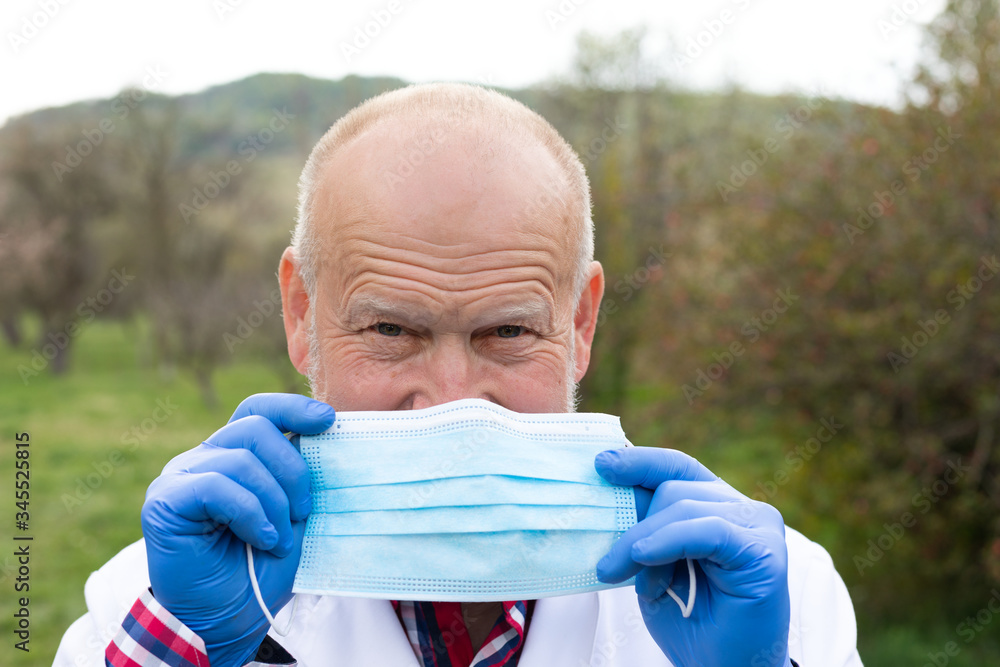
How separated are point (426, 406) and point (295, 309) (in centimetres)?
78

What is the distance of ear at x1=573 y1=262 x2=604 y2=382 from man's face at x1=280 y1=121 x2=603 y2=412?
11.3 inches

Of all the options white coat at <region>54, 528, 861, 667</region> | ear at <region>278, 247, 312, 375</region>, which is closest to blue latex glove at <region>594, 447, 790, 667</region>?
white coat at <region>54, 528, 861, 667</region>

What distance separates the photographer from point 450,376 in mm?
2285

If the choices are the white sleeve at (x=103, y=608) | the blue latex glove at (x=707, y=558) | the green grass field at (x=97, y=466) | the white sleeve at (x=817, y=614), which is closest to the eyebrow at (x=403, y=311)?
the blue latex glove at (x=707, y=558)

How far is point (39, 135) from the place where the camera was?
18.4 metres

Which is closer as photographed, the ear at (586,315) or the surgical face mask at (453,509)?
the surgical face mask at (453,509)

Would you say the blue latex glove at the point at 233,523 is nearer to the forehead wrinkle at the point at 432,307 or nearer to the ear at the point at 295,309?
the forehead wrinkle at the point at 432,307

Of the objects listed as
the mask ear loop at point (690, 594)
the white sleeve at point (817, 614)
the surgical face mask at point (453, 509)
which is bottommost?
the white sleeve at point (817, 614)

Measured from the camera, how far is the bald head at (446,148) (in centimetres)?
236

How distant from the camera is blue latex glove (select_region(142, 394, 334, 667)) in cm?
192

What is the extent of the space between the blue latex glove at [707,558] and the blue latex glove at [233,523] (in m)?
0.86

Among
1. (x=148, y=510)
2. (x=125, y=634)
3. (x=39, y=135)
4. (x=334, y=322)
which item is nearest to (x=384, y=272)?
(x=334, y=322)

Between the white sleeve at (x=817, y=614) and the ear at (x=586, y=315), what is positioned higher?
the ear at (x=586, y=315)

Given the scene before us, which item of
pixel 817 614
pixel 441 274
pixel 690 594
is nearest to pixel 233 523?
pixel 441 274
